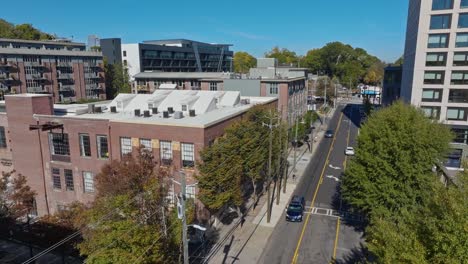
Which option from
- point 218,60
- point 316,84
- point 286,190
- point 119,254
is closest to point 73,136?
point 119,254

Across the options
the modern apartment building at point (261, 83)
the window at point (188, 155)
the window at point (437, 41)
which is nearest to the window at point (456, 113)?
the window at point (437, 41)

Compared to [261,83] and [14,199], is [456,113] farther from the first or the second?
[14,199]

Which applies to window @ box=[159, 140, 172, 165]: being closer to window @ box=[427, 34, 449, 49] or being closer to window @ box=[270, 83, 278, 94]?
window @ box=[270, 83, 278, 94]

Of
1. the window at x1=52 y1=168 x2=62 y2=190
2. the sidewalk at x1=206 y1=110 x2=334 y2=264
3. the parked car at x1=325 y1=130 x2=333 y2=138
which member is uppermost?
the window at x1=52 y1=168 x2=62 y2=190

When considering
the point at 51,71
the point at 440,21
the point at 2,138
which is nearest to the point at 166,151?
the point at 2,138

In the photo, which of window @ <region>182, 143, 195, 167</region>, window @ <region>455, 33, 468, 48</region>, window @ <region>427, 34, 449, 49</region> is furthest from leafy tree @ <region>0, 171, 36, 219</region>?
window @ <region>455, 33, 468, 48</region>

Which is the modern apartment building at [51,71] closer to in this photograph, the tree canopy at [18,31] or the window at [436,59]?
the tree canopy at [18,31]
